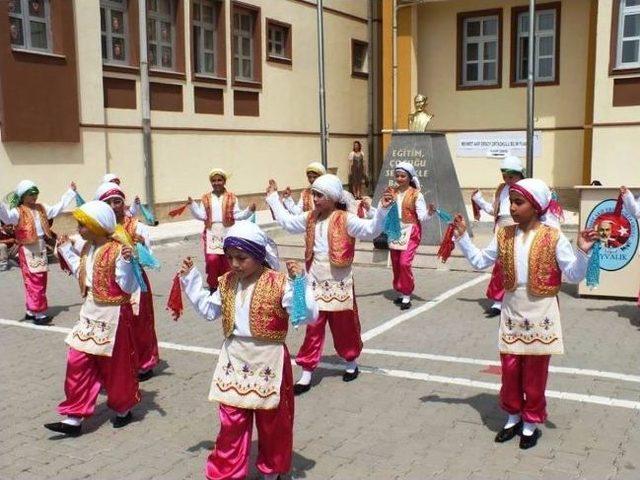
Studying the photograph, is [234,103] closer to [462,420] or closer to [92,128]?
[92,128]

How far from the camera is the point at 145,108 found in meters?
15.4

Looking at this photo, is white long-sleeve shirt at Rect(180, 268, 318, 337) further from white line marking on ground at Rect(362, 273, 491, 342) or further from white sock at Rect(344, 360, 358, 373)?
white line marking on ground at Rect(362, 273, 491, 342)

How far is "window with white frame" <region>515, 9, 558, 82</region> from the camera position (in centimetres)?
1923

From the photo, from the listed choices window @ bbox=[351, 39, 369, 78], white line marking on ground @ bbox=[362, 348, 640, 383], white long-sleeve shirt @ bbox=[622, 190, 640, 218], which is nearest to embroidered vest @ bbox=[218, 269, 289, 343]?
white line marking on ground @ bbox=[362, 348, 640, 383]

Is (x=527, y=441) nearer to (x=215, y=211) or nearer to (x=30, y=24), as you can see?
(x=215, y=211)

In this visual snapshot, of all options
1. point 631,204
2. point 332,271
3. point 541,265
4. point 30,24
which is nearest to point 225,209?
point 332,271

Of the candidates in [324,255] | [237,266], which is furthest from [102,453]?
[324,255]

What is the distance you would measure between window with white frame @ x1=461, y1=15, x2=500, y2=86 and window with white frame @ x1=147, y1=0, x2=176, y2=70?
858 cm

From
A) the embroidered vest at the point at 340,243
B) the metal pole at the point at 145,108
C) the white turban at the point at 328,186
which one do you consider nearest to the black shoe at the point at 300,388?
the embroidered vest at the point at 340,243

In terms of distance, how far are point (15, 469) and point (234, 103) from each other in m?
14.6

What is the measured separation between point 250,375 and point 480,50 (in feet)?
59.9

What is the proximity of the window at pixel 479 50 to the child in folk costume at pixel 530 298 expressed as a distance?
16.6 m

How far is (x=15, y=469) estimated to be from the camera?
420 cm

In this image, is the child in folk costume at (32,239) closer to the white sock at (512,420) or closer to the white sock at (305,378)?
the white sock at (305,378)
